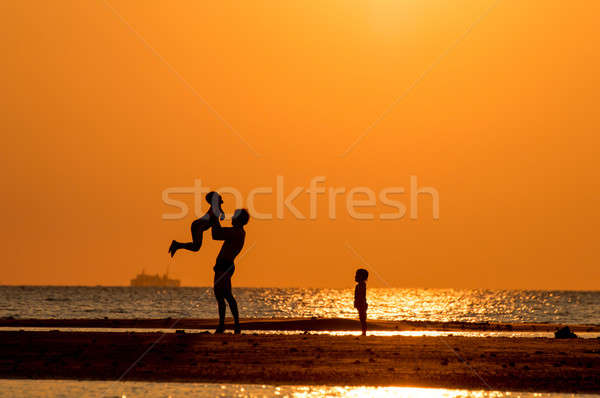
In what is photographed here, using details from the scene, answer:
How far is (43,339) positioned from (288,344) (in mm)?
8551

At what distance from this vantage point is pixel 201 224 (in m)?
32.5

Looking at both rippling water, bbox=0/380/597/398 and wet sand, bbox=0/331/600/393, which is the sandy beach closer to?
wet sand, bbox=0/331/600/393

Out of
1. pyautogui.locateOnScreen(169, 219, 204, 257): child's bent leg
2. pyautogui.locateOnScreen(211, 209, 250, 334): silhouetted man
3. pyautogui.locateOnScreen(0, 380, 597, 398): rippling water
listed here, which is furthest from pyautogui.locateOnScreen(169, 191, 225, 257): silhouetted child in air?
pyautogui.locateOnScreen(0, 380, 597, 398): rippling water

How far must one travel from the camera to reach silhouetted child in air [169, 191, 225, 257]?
32.1 m

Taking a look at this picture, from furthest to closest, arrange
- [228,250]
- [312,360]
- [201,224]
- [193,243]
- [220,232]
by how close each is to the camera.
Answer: [228,250]
[220,232]
[201,224]
[193,243]
[312,360]

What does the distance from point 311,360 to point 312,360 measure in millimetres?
27

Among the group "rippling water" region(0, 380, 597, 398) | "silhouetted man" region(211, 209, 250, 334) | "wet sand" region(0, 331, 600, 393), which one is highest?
"silhouetted man" region(211, 209, 250, 334)

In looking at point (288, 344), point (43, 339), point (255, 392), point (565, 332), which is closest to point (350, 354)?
point (288, 344)

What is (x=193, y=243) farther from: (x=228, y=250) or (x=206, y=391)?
(x=206, y=391)

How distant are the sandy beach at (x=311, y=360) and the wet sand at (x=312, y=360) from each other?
3 centimetres

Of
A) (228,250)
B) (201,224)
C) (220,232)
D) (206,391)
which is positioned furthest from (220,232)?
(206,391)

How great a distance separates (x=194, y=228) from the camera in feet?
106

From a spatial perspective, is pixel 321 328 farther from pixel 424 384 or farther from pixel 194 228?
pixel 424 384

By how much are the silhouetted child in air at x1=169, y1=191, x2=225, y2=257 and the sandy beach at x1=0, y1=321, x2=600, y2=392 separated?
10.2ft
